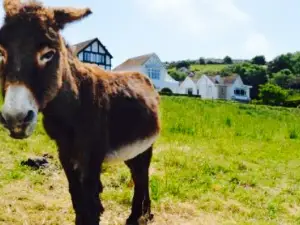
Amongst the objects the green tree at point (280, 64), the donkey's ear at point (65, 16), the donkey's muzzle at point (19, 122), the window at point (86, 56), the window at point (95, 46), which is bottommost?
the donkey's muzzle at point (19, 122)

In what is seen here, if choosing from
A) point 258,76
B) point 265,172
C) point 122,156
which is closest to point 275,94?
point 258,76

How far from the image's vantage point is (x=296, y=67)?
4131 inches

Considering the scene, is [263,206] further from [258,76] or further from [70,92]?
[258,76]

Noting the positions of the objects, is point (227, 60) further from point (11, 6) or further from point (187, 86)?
point (11, 6)

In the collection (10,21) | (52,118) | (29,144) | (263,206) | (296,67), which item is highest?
(296,67)

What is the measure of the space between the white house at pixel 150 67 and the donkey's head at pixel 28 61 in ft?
221

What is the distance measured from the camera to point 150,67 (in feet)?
239

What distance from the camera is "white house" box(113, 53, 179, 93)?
2827 inches

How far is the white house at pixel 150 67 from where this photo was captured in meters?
71.8

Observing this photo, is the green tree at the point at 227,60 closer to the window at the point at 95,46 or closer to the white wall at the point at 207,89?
the white wall at the point at 207,89

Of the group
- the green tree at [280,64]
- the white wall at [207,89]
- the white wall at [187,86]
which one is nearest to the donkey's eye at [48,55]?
the white wall at [207,89]

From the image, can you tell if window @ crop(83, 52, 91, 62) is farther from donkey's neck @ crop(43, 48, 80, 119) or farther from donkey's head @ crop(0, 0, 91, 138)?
donkey's head @ crop(0, 0, 91, 138)

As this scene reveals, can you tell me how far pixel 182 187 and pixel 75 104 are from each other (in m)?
3.49

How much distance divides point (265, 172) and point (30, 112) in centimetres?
671
